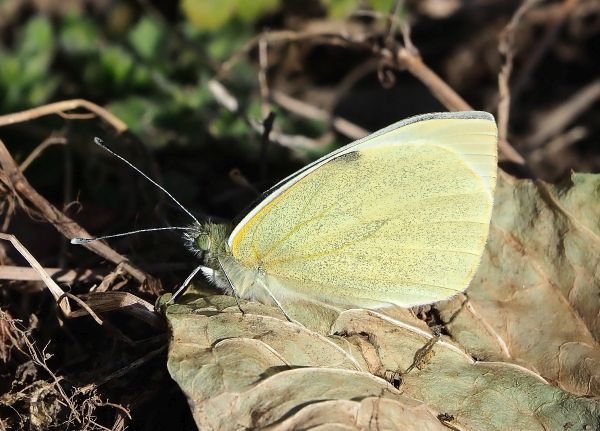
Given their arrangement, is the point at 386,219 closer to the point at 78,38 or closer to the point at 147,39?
the point at 147,39

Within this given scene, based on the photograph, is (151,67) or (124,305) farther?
(151,67)

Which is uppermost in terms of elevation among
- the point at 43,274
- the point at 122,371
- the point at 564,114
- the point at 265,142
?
the point at 265,142

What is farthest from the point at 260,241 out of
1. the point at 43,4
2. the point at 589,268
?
the point at 43,4

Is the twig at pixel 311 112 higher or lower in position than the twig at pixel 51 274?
higher

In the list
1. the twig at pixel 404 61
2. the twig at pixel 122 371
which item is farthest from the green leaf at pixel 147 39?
the twig at pixel 122 371

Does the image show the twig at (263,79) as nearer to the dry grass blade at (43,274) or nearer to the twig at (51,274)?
the twig at (51,274)

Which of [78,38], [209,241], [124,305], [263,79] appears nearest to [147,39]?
[78,38]
